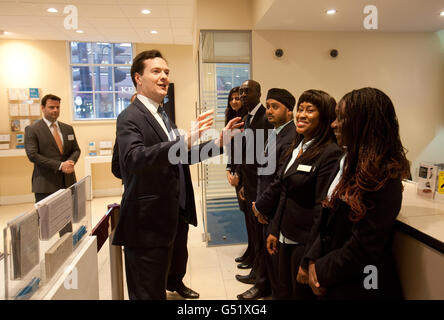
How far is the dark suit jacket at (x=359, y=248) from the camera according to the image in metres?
1.11

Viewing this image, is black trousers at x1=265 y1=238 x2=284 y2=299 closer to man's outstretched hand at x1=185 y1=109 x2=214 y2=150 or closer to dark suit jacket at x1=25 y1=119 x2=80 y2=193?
man's outstretched hand at x1=185 y1=109 x2=214 y2=150

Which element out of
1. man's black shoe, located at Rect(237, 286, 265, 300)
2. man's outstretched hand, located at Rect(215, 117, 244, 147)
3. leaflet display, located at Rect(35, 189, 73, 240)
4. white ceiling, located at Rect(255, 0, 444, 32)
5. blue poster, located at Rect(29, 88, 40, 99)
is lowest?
man's black shoe, located at Rect(237, 286, 265, 300)

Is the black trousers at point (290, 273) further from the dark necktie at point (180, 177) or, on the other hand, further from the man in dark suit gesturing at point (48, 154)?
the man in dark suit gesturing at point (48, 154)

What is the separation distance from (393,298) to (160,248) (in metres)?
1.17

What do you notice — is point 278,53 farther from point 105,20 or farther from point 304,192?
point 105,20

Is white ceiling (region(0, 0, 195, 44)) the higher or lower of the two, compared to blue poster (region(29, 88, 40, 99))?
higher

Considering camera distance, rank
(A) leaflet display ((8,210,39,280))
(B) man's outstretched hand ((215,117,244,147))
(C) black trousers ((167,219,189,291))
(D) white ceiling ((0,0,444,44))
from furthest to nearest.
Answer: (D) white ceiling ((0,0,444,44))
(C) black trousers ((167,219,189,291))
(B) man's outstretched hand ((215,117,244,147))
(A) leaflet display ((8,210,39,280))

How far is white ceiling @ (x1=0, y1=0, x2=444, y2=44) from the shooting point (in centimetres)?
299

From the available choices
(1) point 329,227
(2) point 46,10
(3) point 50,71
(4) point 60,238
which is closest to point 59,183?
(4) point 60,238

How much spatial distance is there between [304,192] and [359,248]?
1.83ft

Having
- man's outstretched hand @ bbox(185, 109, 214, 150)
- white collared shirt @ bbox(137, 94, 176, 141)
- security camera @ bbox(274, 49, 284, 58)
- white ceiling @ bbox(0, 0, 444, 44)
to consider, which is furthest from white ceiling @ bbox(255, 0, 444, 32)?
man's outstretched hand @ bbox(185, 109, 214, 150)

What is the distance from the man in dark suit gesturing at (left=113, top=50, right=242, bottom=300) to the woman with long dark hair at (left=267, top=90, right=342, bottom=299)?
49 centimetres

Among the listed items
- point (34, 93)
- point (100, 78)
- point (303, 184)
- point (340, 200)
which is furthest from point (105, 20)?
point (340, 200)

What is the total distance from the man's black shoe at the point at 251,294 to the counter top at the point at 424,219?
143 centimetres
